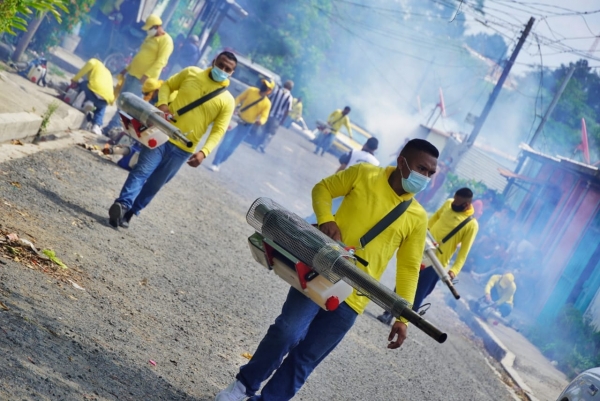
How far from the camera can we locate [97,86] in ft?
44.7

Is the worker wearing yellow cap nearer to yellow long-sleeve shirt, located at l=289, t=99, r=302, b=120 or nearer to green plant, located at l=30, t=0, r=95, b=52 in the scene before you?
green plant, located at l=30, t=0, r=95, b=52

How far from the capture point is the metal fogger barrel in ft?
25.5

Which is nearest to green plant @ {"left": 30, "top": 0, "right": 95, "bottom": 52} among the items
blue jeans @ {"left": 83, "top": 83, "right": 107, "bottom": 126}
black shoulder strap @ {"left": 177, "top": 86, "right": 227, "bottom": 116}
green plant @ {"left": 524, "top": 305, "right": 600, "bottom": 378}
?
blue jeans @ {"left": 83, "top": 83, "right": 107, "bottom": 126}

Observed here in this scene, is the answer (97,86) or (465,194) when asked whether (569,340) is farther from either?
(97,86)

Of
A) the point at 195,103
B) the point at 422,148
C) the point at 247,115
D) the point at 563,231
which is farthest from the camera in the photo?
the point at 563,231

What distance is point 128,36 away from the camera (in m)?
24.5

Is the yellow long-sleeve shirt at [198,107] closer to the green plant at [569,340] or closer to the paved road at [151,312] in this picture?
the paved road at [151,312]

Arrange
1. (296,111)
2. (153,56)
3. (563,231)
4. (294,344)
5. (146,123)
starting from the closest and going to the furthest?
(294,344), (146,123), (153,56), (563,231), (296,111)

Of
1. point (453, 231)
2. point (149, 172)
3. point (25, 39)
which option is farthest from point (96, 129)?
point (453, 231)

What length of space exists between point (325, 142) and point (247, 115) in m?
14.5

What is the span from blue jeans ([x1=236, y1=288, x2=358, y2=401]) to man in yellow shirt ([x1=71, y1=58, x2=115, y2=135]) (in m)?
9.27

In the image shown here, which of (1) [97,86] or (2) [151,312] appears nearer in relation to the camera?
(2) [151,312]

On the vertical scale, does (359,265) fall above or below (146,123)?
above

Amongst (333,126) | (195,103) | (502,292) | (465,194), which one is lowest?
(502,292)
